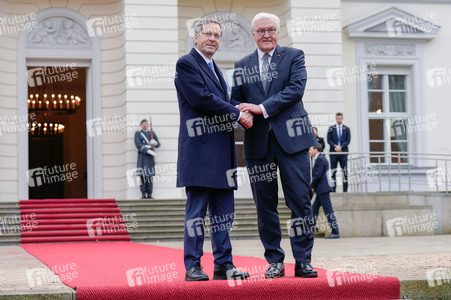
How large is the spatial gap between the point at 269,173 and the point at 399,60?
14.7m

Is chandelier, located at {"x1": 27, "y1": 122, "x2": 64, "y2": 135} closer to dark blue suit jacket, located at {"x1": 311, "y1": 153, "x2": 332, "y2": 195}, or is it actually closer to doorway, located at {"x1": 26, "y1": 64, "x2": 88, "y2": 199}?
doorway, located at {"x1": 26, "y1": 64, "x2": 88, "y2": 199}

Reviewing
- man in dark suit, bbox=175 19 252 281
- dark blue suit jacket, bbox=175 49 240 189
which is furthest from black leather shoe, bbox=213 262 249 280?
dark blue suit jacket, bbox=175 49 240 189

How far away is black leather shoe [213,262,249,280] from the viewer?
5641 mm

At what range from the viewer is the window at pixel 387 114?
1995 cm

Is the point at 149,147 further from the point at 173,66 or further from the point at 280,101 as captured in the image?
the point at 280,101

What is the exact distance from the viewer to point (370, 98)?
65.4ft

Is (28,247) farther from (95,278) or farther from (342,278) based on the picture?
(342,278)

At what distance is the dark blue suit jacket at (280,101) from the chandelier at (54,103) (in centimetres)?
1834

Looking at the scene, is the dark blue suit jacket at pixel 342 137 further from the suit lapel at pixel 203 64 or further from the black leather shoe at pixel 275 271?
the suit lapel at pixel 203 64

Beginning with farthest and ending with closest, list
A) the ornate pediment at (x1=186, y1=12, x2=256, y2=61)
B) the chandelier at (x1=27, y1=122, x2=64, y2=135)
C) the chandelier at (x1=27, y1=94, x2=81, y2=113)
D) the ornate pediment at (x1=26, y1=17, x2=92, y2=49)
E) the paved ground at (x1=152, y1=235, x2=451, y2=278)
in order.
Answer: the chandelier at (x1=27, y1=122, x2=64, y2=135) → the chandelier at (x1=27, y1=94, x2=81, y2=113) → the ornate pediment at (x1=186, y1=12, x2=256, y2=61) → the ornate pediment at (x1=26, y1=17, x2=92, y2=49) → the paved ground at (x1=152, y1=235, x2=451, y2=278)

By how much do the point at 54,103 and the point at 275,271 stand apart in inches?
770

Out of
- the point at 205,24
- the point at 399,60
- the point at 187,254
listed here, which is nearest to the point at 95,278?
the point at 187,254

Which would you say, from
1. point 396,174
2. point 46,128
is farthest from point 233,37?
point 46,128

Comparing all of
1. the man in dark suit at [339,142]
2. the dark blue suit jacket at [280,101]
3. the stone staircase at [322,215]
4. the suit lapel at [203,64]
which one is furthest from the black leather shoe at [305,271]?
the man in dark suit at [339,142]
